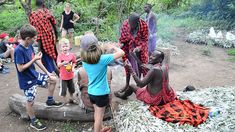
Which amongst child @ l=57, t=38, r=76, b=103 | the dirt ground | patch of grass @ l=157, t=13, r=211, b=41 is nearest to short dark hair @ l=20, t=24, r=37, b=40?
child @ l=57, t=38, r=76, b=103

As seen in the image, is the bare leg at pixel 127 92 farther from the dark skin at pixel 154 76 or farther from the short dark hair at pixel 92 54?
the short dark hair at pixel 92 54

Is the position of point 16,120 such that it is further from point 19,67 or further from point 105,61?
point 105,61

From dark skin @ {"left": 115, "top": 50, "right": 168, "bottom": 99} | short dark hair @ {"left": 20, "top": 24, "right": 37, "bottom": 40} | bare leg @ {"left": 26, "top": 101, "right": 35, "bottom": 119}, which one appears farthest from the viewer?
bare leg @ {"left": 26, "top": 101, "right": 35, "bottom": 119}

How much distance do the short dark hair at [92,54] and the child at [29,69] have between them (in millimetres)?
788

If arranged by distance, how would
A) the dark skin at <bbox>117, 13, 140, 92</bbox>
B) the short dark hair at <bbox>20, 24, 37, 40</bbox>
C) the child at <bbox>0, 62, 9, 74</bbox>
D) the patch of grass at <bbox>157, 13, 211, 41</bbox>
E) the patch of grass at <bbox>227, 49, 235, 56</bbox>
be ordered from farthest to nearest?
the patch of grass at <bbox>157, 13, 211, 41</bbox> → the patch of grass at <bbox>227, 49, 235, 56</bbox> → the child at <bbox>0, 62, 9, 74</bbox> → the dark skin at <bbox>117, 13, 140, 92</bbox> → the short dark hair at <bbox>20, 24, 37, 40</bbox>

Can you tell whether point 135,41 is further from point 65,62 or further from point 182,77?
point 182,77

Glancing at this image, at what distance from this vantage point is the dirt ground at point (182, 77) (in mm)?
4895

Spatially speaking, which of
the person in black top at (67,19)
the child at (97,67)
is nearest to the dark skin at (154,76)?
the child at (97,67)

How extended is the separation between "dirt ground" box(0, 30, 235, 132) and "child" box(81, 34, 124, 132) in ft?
3.07

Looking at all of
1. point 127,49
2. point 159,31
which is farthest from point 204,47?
point 127,49

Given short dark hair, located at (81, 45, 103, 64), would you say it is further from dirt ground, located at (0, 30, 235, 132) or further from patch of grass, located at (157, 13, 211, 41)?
patch of grass, located at (157, 13, 211, 41)

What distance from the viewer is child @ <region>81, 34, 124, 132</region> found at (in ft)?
12.0

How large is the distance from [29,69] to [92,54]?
1242 mm

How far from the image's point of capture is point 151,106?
4605mm
